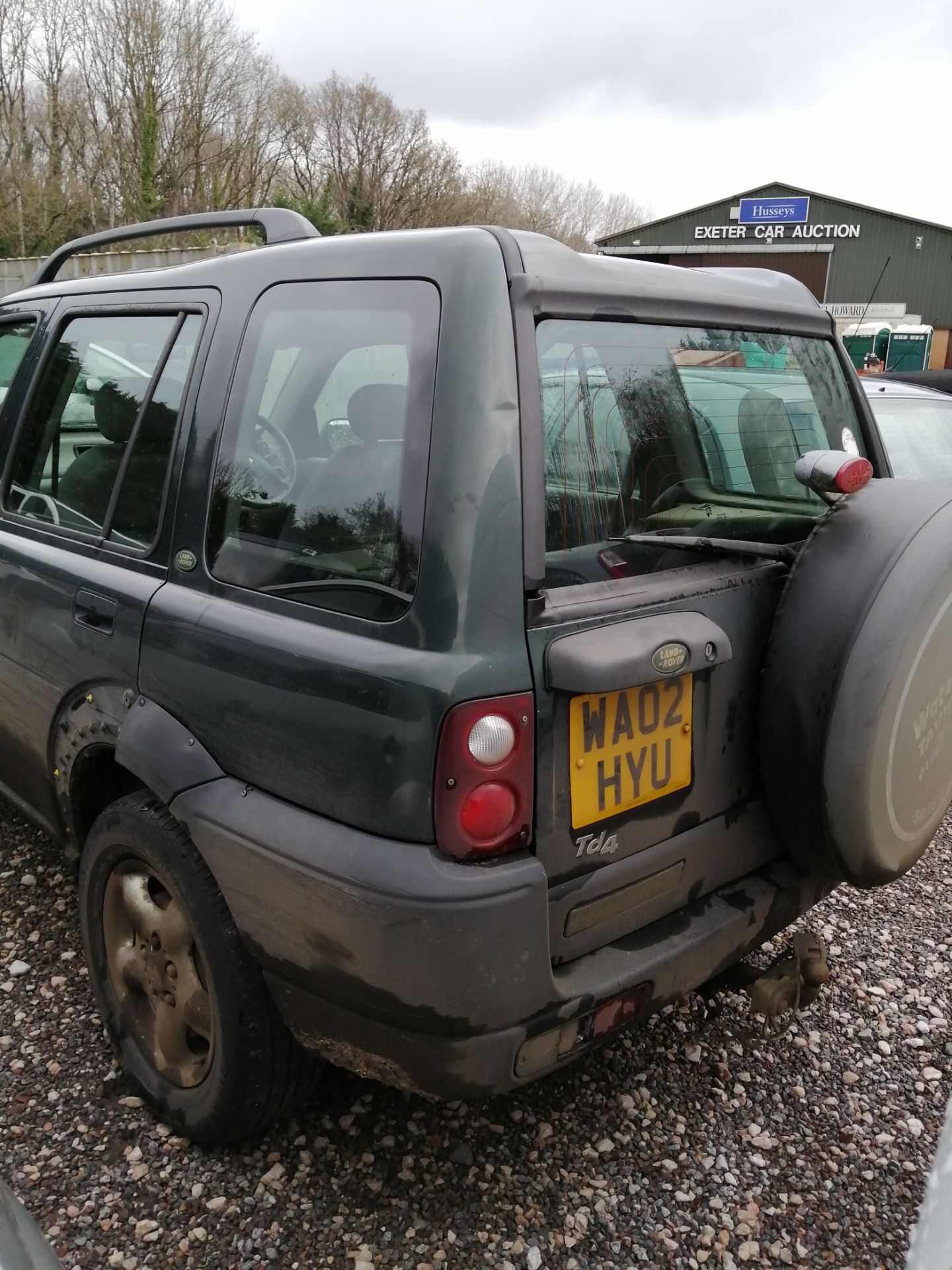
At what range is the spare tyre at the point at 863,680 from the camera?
1973mm

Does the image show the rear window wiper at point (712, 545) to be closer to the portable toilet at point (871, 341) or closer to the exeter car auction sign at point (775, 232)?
the portable toilet at point (871, 341)

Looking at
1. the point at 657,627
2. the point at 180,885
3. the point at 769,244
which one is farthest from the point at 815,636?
the point at 769,244

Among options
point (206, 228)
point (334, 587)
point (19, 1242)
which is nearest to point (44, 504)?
point (206, 228)

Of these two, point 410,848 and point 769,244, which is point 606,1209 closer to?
point 410,848

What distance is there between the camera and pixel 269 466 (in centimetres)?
204

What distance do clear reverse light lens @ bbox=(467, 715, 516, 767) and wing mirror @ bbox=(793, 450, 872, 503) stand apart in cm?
93

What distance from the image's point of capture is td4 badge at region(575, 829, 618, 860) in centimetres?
185

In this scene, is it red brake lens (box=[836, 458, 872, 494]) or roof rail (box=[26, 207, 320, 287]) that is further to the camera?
roof rail (box=[26, 207, 320, 287])

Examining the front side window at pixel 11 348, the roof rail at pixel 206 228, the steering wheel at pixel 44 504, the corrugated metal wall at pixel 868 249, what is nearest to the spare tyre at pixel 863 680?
the roof rail at pixel 206 228

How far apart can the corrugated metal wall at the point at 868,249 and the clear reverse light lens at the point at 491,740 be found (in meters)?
43.6

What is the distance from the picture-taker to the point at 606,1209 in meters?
2.14

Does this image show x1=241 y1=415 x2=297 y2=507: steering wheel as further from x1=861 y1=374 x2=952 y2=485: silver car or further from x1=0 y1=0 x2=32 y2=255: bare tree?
x1=0 y1=0 x2=32 y2=255: bare tree

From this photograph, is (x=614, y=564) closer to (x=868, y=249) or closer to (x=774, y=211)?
(x=774, y=211)

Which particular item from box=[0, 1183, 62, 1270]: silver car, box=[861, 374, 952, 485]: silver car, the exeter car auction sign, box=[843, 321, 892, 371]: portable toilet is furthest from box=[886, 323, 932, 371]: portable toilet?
box=[0, 1183, 62, 1270]: silver car
